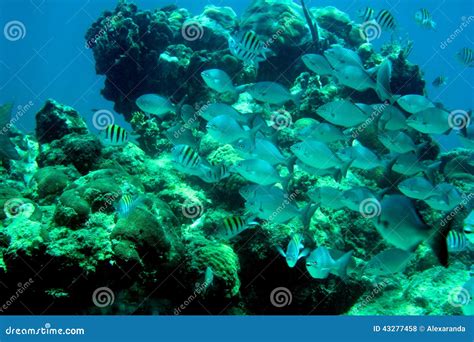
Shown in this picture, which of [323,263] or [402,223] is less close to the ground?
[402,223]

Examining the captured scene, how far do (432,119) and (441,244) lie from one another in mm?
3562

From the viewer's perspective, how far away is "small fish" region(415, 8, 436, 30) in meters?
10.4

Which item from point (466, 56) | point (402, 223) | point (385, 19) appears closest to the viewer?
point (402, 223)

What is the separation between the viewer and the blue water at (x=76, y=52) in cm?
8262

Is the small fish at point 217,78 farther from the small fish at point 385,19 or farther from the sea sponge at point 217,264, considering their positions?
the small fish at point 385,19

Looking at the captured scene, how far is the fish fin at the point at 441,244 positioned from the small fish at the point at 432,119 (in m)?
3.34

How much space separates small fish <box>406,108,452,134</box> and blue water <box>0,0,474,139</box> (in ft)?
218

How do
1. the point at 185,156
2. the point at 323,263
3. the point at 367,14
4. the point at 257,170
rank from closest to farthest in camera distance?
the point at 323,263, the point at 257,170, the point at 185,156, the point at 367,14

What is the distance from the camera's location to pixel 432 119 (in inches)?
218

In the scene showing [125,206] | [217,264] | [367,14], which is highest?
[367,14]

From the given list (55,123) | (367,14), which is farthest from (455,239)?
(55,123)

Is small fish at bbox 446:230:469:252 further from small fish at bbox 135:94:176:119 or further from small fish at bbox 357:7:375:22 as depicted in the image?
small fish at bbox 357:7:375:22

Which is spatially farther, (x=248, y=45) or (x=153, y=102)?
(x=153, y=102)

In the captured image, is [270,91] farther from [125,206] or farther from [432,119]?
[125,206]
